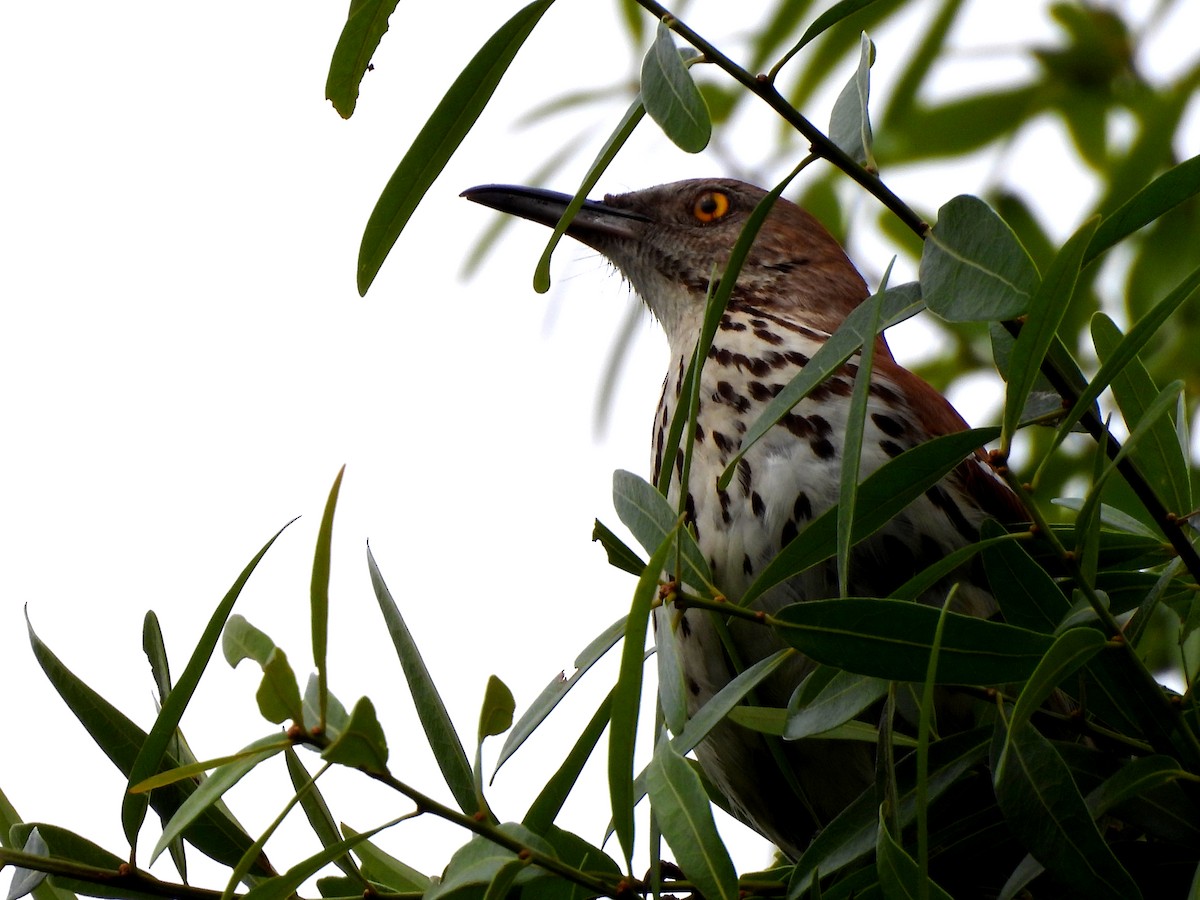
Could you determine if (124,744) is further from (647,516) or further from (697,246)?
(697,246)

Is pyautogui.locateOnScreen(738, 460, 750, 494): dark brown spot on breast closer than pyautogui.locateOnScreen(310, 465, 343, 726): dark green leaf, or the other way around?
pyautogui.locateOnScreen(310, 465, 343, 726): dark green leaf

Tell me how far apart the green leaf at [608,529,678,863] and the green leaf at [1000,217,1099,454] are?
368mm

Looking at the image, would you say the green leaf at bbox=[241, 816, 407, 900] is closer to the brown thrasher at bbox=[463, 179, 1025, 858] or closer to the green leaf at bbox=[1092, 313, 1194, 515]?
the brown thrasher at bbox=[463, 179, 1025, 858]

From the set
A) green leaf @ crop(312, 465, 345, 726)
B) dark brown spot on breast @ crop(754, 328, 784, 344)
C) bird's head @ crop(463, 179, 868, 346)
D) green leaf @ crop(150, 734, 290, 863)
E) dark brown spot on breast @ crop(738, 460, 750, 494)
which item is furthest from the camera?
bird's head @ crop(463, 179, 868, 346)

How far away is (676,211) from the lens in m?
3.95

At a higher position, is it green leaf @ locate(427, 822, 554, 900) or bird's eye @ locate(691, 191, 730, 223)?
bird's eye @ locate(691, 191, 730, 223)

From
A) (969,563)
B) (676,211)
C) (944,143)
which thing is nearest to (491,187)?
(676,211)

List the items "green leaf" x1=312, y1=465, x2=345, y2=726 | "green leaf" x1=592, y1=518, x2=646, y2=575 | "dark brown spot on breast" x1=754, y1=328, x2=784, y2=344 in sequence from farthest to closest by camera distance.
Result: "dark brown spot on breast" x1=754, y1=328, x2=784, y2=344 < "green leaf" x1=592, y1=518, x2=646, y2=575 < "green leaf" x1=312, y1=465, x2=345, y2=726

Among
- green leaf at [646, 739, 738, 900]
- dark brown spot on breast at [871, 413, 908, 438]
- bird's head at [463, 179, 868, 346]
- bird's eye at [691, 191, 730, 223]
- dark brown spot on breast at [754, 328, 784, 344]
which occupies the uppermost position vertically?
bird's eye at [691, 191, 730, 223]

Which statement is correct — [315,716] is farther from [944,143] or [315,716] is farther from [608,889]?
[944,143]

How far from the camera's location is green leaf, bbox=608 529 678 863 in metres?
1.38

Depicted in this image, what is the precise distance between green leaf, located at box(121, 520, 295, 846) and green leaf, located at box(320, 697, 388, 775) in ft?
0.78

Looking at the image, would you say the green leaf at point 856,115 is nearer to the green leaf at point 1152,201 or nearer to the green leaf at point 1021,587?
the green leaf at point 1152,201

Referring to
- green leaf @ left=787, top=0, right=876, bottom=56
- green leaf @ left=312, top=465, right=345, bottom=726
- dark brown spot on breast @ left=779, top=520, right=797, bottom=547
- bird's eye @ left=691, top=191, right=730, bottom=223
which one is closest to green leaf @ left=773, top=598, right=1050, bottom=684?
green leaf @ left=312, top=465, right=345, bottom=726
